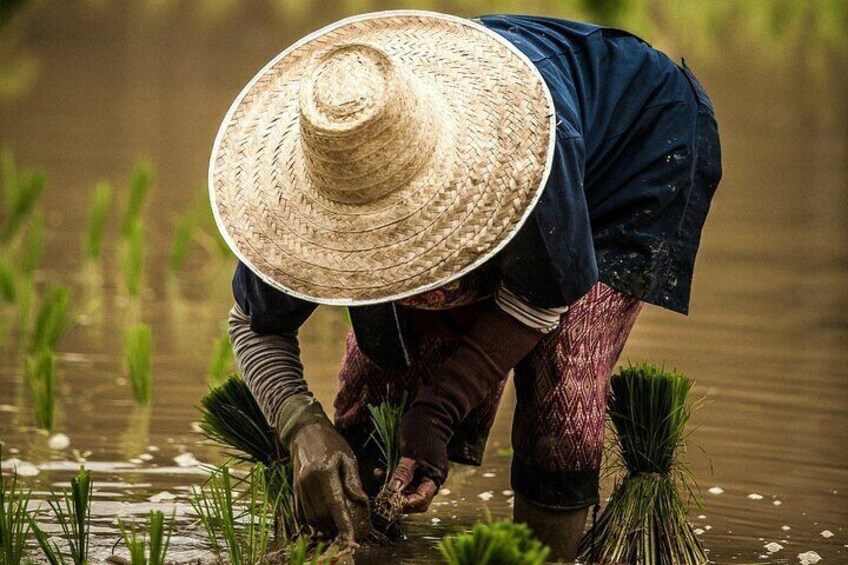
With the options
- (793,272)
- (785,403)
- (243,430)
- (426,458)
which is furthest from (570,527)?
(793,272)

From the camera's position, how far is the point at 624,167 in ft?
10.8

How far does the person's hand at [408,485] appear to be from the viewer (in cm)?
288

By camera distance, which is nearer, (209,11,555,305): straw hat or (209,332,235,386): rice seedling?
(209,11,555,305): straw hat

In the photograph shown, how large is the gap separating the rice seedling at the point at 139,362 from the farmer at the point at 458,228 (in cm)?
109

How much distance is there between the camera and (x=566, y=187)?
2820mm

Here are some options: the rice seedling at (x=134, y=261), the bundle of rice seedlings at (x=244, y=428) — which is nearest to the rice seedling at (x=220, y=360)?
the bundle of rice seedlings at (x=244, y=428)

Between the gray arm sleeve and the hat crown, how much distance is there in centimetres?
52

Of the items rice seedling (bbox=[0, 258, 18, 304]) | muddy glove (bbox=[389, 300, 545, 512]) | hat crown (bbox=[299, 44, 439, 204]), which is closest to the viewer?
hat crown (bbox=[299, 44, 439, 204])

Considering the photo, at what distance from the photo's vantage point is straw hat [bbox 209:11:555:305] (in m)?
2.66

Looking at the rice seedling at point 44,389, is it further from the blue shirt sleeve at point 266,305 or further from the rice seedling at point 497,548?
the rice seedling at point 497,548

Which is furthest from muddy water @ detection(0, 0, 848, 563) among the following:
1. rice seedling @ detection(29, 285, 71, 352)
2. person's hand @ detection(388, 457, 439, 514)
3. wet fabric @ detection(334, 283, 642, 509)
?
person's hand @ detection(388, 457, 439, 514)

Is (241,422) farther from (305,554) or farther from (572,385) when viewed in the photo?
(572,385)

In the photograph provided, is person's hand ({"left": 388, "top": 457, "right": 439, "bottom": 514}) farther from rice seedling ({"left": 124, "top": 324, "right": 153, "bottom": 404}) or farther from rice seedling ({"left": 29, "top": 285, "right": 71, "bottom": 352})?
rice seedling ({"left": 29, "top": 285, "right": 71, "bottom": 352})

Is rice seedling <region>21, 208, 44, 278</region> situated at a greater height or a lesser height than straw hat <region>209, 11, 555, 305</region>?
greater
